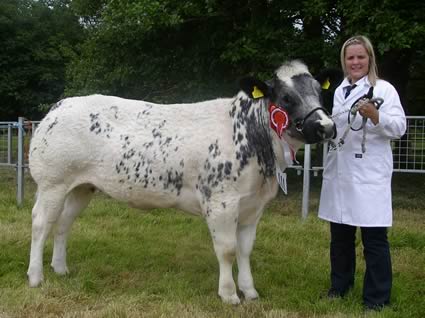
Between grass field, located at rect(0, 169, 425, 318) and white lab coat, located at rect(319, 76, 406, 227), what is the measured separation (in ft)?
2.54

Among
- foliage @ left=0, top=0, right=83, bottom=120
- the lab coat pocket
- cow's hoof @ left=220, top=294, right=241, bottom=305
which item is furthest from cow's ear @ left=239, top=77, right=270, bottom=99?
foliage @ left=0, top=0, right=83, bottom=120

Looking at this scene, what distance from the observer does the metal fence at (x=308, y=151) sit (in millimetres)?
7844

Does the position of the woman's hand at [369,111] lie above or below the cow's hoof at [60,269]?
above

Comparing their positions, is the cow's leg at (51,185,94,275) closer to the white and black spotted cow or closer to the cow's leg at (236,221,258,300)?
the white and black spotted cow

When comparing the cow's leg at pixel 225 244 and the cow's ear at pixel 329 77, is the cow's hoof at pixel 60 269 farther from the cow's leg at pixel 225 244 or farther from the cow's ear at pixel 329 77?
the cow's ear at pixel 329 77

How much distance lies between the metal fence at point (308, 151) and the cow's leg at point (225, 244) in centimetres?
357

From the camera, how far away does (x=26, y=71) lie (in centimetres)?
2758

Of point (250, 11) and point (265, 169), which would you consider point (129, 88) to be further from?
point (265, 169)

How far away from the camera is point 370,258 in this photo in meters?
4.03

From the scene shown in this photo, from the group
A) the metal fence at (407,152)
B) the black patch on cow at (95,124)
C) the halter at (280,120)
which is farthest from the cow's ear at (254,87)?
the metal fence at (407,152)

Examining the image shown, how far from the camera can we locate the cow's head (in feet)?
12.1

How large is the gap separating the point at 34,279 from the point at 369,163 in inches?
122

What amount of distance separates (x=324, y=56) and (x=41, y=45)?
79.6 feet

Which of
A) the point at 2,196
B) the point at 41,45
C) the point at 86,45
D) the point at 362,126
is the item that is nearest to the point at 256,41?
the point at 86,45
